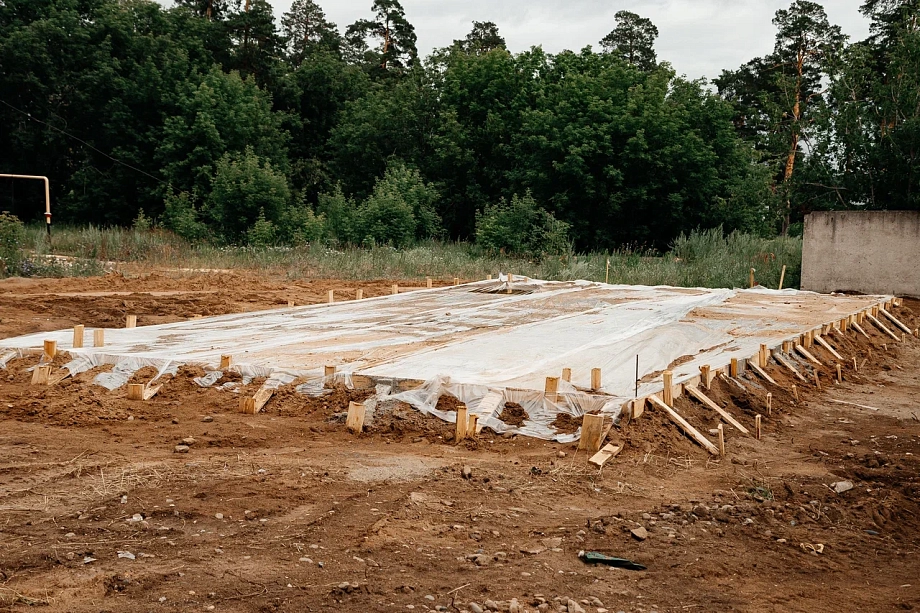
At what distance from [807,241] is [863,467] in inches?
471

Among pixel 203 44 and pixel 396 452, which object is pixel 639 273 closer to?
pixel 396 452

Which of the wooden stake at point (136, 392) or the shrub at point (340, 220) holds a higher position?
A: the shrub at point (340, 220)

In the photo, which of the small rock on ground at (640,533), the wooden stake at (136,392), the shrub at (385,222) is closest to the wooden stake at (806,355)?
the small rock on ground at (640,533)

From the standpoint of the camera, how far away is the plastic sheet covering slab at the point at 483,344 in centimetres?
551

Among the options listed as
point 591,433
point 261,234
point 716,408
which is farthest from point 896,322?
point 261,234

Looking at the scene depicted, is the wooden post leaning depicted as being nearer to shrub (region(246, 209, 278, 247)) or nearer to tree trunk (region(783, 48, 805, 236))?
shrub (region(246, 209, 278, 247))

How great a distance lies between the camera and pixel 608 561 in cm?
346

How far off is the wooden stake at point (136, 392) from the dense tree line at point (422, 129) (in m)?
15.2

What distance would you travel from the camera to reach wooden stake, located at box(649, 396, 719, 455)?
204 inches

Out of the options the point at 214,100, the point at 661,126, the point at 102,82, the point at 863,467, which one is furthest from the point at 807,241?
the point at 102,82

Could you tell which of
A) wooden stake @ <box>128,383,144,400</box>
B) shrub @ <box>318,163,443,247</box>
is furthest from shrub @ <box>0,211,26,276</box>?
wooden stake @ <box>128,383,144,400</box>

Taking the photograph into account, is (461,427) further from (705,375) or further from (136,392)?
(136,392)

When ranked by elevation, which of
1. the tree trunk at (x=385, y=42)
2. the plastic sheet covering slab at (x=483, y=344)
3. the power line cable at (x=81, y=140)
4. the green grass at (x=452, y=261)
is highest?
the tree trunk at (x=385, y=42)

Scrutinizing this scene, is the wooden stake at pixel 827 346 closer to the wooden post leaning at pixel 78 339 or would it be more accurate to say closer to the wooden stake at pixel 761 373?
the wooden stake at pixel 761 373
